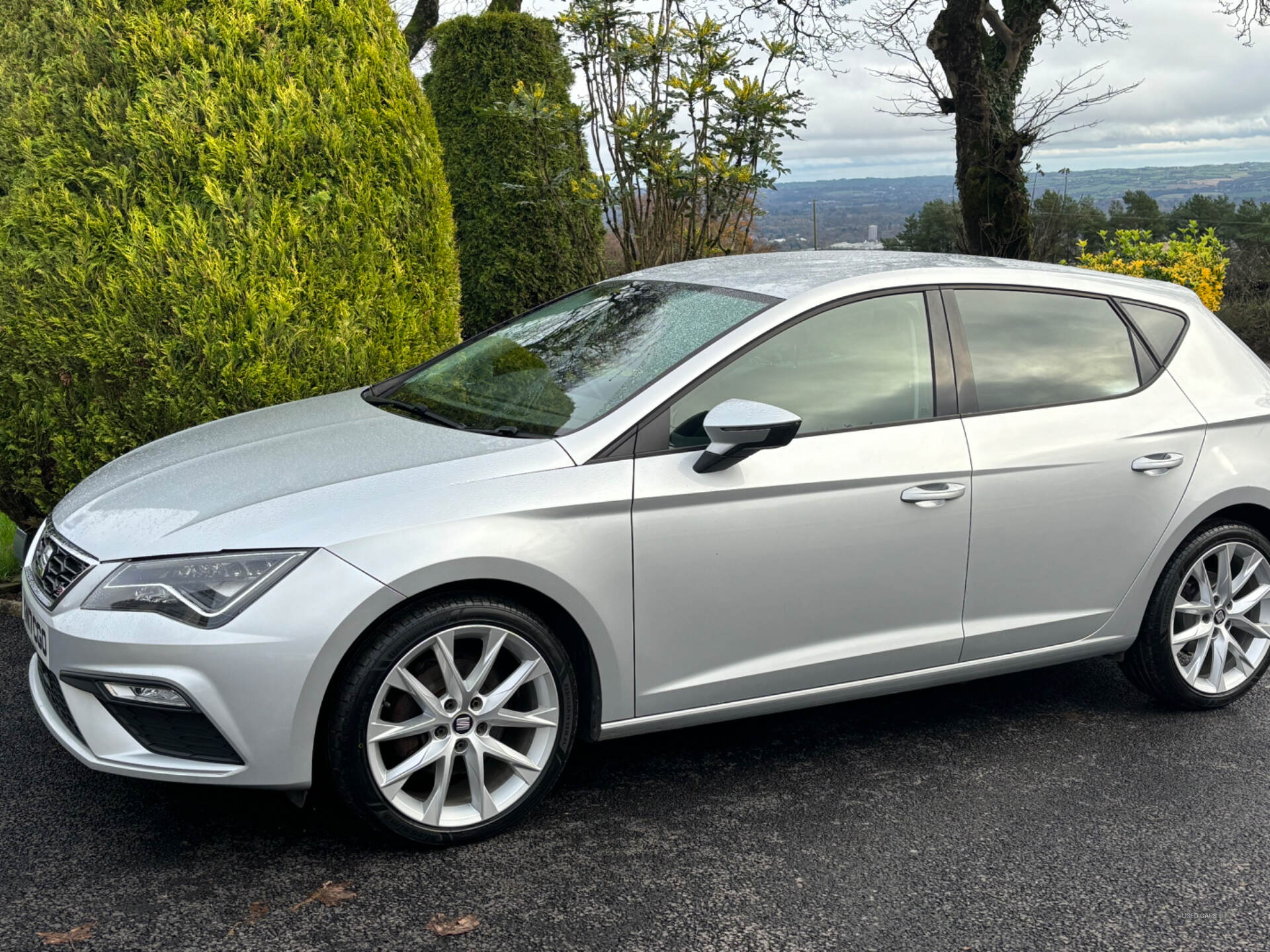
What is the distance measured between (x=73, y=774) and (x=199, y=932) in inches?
44.2

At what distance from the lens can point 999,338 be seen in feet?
13.2

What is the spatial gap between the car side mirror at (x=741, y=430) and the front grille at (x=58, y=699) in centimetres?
179

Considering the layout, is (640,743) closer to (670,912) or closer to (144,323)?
(670,912)

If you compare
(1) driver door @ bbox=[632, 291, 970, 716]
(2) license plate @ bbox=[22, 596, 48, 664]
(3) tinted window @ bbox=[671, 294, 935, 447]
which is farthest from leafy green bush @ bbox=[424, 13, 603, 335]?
(2) license plate @ bbox=[22, 596, 48, 664]

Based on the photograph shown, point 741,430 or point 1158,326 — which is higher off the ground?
point 1158,326

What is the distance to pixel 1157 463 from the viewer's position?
4.09 metres

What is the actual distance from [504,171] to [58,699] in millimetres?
7283

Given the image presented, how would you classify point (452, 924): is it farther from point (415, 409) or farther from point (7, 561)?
point (7, 561)

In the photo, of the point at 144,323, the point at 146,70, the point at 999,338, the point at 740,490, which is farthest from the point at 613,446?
the point at 146,70

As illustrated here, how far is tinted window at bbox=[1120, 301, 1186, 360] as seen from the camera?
4.31 meters

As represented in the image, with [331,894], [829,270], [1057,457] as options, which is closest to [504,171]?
[829,270]

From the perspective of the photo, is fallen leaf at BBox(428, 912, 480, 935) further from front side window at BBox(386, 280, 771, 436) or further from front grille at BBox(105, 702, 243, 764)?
front side window at BBox(386, 280, 771, 436)

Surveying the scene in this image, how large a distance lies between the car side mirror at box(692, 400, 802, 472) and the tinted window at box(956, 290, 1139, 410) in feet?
3.07

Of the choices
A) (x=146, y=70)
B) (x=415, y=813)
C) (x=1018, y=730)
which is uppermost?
(x=146, y=70)
